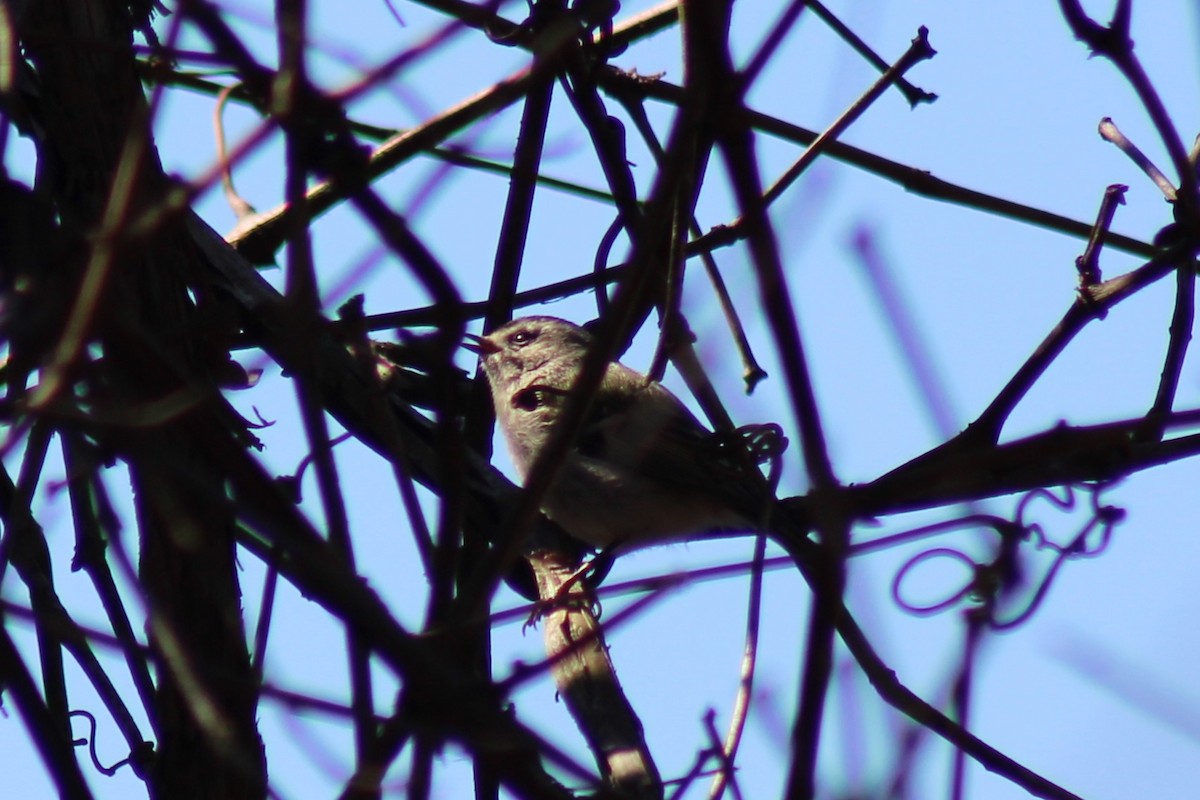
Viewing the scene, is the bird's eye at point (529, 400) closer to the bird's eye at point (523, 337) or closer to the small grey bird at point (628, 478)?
the small grey bird at point (628, 478)

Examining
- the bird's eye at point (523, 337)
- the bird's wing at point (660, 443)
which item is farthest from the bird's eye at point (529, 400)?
the bird's eye at point (523, 337)

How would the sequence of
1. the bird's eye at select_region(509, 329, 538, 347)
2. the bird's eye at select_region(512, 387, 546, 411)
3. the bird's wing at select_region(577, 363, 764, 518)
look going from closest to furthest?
the bird's wing at select_region(577, 363, 764, 518) < the bird's eye at select_region(512, 387, 546, 411) < the bird's eye at select_region(509, 329, 538, 347)

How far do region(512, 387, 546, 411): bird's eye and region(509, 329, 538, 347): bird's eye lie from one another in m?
0.57

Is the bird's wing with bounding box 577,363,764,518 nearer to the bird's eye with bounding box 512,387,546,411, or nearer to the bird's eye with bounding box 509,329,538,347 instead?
the bird's eye with bounding box 512,387,546,411

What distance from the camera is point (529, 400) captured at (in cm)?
578

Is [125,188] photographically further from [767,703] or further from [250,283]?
[250,283]

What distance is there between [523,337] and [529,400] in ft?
2.14

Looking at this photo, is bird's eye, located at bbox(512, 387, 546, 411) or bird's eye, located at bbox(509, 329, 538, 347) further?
bird's eye, located at bbox(509, 329, 538, 347)

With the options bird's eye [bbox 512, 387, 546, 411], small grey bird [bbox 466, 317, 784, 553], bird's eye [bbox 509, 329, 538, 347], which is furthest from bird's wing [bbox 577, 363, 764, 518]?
bird's eye [bbox 509, 329, 538, 347]

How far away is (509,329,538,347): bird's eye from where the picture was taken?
631cm

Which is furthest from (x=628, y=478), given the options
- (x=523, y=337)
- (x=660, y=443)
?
(x=523, y=337)

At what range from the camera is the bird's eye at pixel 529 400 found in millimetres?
5719

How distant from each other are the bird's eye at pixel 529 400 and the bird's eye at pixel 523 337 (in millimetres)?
565

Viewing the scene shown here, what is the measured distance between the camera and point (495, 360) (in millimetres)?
6203
